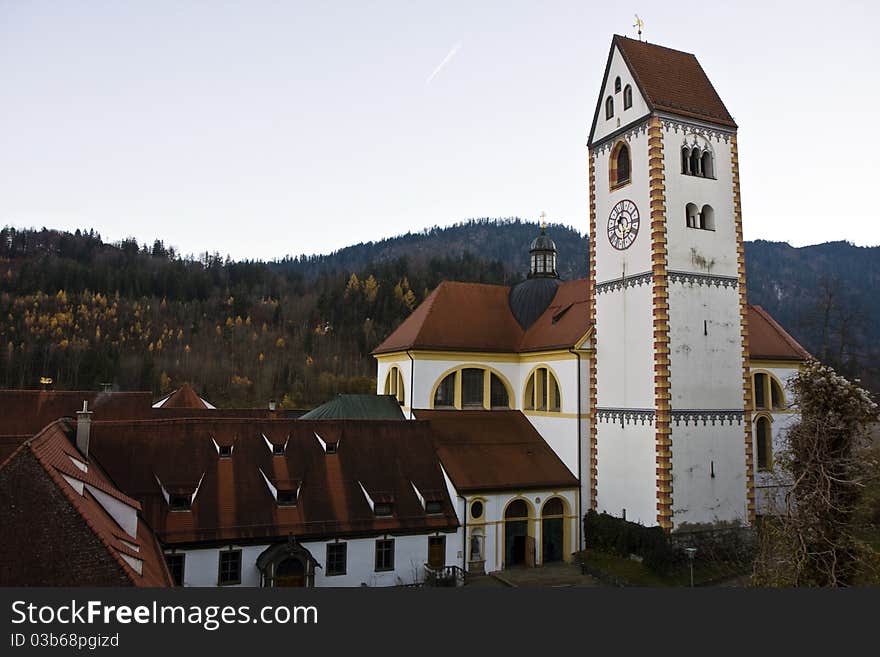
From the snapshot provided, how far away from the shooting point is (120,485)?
19438 mm

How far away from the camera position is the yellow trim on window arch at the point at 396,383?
3027 cm

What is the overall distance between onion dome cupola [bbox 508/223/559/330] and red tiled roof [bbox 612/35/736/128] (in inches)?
408

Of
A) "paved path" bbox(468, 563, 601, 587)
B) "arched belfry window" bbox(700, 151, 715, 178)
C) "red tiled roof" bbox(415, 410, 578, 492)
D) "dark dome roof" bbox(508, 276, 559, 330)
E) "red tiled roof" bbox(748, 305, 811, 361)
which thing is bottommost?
"paved path" bbox(468, 563, 601, 587)

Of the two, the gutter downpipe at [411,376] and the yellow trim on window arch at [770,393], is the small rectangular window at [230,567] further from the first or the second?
the yellow trim on window arch at [770,393]

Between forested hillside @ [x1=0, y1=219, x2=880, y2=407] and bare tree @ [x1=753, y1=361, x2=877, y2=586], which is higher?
forested hillside @ [x1=0, y1=219, x2=880, y2=407]

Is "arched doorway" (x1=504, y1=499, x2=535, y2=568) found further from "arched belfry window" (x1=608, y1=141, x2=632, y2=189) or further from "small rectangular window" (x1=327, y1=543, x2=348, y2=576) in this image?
"arched belfry window" (x1=608, y1=141, x2=632, y2=189)

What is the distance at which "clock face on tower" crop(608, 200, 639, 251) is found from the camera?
80.8 ft

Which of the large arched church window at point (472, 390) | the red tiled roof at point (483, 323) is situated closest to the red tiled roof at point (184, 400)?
the red tiled roof at point (483, 323)

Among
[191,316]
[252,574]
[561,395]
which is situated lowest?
[252,574]

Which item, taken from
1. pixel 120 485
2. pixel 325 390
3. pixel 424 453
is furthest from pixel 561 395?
pixel 325 390

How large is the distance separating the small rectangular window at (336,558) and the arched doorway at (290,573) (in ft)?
3.30

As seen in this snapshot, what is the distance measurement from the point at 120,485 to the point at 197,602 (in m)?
13.5

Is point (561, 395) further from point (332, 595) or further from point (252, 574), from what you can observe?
point (332, 595)

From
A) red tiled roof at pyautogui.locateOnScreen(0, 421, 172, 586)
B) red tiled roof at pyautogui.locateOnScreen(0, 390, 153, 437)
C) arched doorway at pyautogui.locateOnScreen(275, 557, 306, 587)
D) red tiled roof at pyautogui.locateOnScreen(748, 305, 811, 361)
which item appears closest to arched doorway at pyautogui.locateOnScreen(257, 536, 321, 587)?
arched doorway at pyautogui.locateOnScreen(275, 557, 306, 587)
